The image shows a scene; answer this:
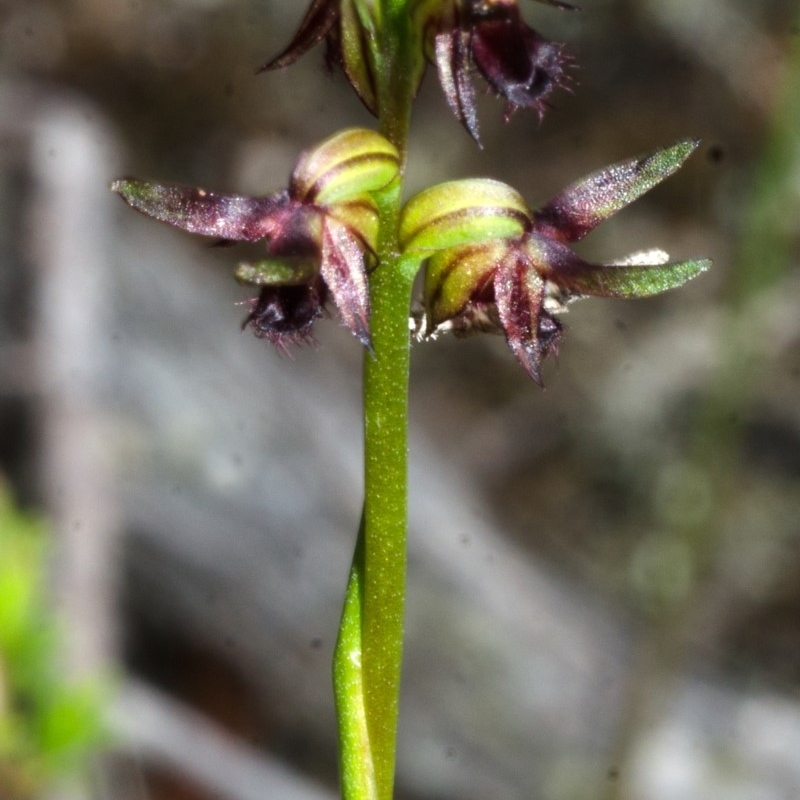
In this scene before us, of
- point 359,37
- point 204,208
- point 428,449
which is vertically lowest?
point 428,449

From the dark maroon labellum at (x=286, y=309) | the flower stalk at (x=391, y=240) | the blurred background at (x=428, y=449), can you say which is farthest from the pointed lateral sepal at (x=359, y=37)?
the blurred background at (x=428, y=449)

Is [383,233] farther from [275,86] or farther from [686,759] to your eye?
[275,86]

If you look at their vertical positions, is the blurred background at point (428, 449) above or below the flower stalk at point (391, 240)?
below

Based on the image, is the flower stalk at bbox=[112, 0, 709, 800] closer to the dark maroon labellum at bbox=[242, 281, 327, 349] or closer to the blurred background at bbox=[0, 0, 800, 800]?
the dark maroon labellum at bbox=[242, 281, 327, 349]

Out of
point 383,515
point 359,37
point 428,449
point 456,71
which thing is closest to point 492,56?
point 456,71

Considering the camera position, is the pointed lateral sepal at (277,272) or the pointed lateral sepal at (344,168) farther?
the pointed lateral sepal at (344,168)

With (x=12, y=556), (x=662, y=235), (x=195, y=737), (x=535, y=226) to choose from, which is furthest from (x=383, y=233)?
(x=662, y=235)

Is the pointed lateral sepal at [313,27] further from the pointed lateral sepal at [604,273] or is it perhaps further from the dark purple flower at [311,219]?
the pointed lateral sepal at [604,273]

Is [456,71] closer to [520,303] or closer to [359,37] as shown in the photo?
[359,37]
